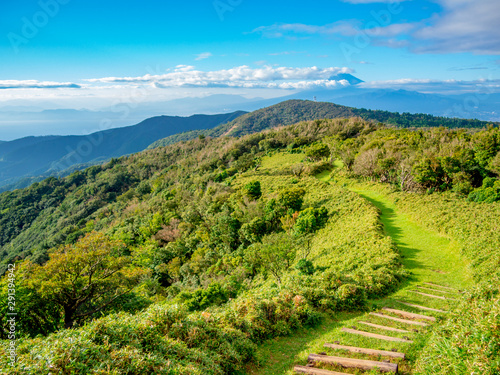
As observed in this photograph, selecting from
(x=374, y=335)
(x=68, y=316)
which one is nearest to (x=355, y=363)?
(x=374, y=335)

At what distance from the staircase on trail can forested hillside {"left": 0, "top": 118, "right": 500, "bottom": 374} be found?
0.98 metres

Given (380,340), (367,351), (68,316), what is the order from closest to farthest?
(367,351) < (380,340) < (68,316)

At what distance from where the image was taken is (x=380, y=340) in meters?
8.44

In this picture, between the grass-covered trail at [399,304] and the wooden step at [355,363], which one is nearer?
the wooden step at [355,363]

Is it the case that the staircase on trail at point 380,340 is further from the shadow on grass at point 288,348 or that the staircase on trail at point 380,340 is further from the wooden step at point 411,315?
the shadow on grass at point 288,348

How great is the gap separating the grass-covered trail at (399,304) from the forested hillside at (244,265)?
0.51m

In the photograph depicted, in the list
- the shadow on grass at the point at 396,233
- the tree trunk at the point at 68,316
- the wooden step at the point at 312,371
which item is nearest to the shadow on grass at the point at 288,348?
the wooden step at the point at 312,371

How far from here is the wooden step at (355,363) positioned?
677cm

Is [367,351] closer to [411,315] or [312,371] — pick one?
[312,371]

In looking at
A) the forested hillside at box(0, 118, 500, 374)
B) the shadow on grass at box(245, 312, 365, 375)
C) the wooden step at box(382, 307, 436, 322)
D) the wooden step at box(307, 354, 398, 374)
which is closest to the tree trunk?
the forested hillside at box(0, 118, 500, 374)

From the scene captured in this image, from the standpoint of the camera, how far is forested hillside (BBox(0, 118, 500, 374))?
656 cm

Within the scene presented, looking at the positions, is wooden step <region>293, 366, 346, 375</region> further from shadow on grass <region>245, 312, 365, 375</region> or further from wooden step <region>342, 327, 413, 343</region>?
wooden step <region>342, 327, 413, 343</region>

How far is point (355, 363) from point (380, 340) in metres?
1.84

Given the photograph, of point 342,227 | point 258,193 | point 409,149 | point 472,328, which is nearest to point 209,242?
point 258,193
